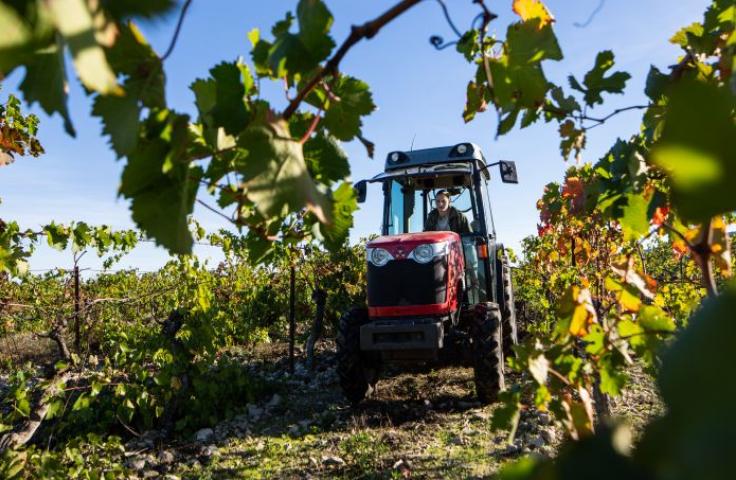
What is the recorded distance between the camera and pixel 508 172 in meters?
5.09

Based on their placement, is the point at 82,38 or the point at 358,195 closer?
the point at 82,38

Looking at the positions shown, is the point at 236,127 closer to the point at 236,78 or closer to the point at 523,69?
the point at 236,78

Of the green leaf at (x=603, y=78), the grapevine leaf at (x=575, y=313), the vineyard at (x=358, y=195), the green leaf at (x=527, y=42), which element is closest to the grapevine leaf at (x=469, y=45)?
the vineyard at (x=358, y=195)

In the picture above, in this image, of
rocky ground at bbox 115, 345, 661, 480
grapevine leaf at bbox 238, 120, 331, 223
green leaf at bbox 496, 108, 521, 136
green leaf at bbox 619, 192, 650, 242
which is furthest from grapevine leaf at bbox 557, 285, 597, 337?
rocky ground at bbox 115, 345, 661, 480

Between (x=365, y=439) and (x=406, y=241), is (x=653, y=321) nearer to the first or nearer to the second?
(x=365, y=439)

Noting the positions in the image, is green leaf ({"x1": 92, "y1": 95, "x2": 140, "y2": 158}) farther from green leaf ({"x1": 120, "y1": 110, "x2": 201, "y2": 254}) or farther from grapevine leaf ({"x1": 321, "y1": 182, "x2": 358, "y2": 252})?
grapevine leaf ({"x1": 321, "y1": 182, "x2": 358, "y2": 252})

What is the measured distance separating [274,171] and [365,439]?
4025mm

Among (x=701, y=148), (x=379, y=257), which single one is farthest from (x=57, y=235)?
(x=701, y=148)

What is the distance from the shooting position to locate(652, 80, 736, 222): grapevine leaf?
285mm

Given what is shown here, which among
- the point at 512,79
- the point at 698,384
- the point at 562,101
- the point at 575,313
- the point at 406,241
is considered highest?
the point at 406,241

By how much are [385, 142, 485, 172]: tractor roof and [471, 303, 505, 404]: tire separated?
1592 mm

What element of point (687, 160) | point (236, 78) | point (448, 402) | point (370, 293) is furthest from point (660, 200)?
point (448, 402)

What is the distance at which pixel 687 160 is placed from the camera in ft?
1.01

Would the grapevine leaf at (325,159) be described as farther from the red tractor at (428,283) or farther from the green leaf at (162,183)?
the red tractor at (428,283)
